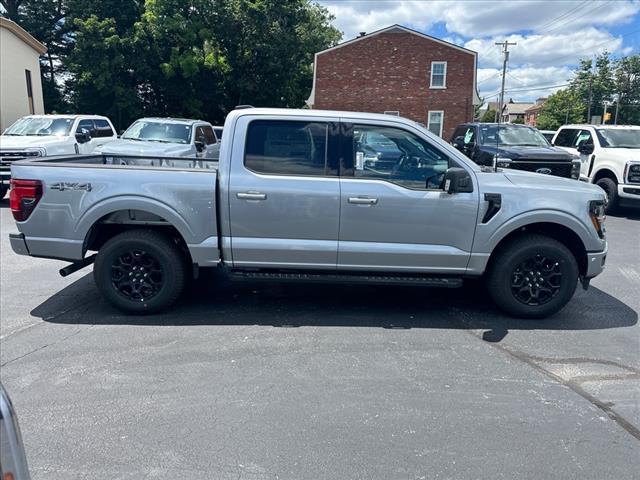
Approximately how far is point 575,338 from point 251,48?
28.9 m

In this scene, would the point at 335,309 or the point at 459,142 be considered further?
the point at 459,142

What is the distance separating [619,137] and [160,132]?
10.9 meters

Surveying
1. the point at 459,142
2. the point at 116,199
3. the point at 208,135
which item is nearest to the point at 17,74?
the point at 208,135

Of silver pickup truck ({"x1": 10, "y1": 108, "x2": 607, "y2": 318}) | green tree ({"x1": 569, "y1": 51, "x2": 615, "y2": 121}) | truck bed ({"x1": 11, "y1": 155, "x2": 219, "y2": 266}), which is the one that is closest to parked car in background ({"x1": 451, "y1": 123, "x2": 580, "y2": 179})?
silver pickup truck ({"x1": 10, "y1": 108, "x2": 607, "y2": 318})

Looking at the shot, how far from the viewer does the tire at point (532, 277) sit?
16.1ft

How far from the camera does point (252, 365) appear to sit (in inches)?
158

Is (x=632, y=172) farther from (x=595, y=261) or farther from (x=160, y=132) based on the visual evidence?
(x=160, y=132)

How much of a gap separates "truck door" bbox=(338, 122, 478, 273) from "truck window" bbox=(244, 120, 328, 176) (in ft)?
0.83

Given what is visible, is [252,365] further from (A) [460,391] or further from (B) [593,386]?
(B) [593,386]

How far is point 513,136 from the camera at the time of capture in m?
12.2

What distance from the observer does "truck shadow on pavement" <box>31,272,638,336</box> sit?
4.94 metres

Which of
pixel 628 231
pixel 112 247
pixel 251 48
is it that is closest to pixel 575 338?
pixel 112 247

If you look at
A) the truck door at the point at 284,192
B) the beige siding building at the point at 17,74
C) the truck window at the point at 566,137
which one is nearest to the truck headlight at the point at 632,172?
the truck window at the point at 566,137

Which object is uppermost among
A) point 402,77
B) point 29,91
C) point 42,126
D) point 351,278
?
point 402,77
